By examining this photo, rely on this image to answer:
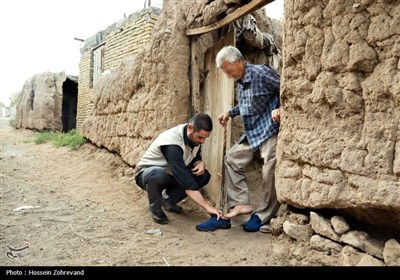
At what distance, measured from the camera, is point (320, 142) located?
2.26 metres

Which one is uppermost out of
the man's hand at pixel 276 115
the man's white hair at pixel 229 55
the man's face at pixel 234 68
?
the man's white hair at pixel 229 55

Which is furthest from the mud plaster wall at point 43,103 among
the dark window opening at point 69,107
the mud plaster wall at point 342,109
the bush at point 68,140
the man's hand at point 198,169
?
the mud plaster wall at point 342,109

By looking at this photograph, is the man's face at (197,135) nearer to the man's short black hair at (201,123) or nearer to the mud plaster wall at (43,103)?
the man's short black hair at (201,123)

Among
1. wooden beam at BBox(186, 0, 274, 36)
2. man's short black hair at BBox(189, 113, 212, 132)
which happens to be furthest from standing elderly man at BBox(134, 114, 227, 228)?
wooden beam at BBox(186, 0, 274, 36)

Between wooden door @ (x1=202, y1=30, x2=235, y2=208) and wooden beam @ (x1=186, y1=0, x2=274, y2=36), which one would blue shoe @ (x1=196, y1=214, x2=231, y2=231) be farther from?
wooden beam @ (x1=186, y1=0, x2=274, y2=36)

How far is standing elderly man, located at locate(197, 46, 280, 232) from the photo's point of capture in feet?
9.61

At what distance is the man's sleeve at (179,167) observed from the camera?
300cm

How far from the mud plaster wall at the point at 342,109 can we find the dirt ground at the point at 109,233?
46 cm

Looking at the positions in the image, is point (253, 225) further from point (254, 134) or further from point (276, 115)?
point (276, 115)

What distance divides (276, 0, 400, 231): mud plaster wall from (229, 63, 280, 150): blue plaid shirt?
15.1 inches

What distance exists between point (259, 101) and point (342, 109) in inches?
38.3
